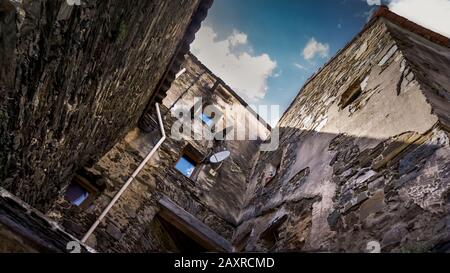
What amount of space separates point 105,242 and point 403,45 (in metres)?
5.03

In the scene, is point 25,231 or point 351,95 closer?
point 25,231

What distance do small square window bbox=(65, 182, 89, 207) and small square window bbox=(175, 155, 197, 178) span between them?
210 cm

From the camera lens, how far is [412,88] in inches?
136

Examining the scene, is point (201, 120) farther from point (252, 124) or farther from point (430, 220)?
point (430, 220)

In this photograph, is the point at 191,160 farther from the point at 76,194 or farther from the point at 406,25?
the point at 406,25

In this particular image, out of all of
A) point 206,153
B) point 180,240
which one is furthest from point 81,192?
point 206,153

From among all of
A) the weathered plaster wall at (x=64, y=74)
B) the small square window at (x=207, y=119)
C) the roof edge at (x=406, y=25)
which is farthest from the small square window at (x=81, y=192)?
the roof edge at (x=406, y=25)

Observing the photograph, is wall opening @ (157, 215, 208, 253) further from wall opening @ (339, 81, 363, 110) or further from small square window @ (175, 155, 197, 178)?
wall opening @ (339, 81, 363, 110)

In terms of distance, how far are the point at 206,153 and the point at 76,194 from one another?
3258mm

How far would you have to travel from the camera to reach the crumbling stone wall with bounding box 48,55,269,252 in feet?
17.3

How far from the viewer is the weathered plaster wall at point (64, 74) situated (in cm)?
179

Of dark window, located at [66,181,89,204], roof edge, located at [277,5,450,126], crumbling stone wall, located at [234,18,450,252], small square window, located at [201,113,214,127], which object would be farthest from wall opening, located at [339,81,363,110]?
small square window, located at [201,113,214,127]

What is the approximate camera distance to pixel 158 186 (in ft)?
21.4
